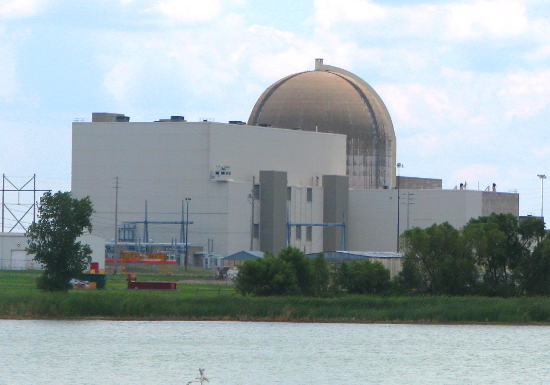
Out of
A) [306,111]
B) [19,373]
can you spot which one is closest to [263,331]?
[19,373]

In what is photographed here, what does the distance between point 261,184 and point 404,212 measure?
1456cm

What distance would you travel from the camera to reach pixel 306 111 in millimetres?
146250

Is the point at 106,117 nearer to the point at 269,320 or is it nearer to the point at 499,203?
the point at 499,203

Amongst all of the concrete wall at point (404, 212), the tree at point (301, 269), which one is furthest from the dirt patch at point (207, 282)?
the concrete wall at point (404, 212)

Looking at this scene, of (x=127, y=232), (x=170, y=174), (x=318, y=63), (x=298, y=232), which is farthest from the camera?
(x=318, y=63)

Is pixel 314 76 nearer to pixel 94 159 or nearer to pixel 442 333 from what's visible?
pixel 94 159

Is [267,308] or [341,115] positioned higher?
Answer: [341,115]

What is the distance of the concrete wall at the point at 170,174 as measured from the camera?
12475 cm

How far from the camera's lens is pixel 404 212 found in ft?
446

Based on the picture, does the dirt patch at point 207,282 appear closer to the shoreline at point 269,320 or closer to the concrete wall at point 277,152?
the concrete wall at point 277,152

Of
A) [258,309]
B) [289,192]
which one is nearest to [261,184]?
[289,192]

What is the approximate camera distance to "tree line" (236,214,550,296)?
3137 inches

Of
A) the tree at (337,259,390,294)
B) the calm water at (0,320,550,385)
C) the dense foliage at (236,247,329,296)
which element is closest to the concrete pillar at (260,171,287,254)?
the tree at (337,259,390,294)

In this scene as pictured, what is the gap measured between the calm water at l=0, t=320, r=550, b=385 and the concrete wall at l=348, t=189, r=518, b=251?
63.4m
